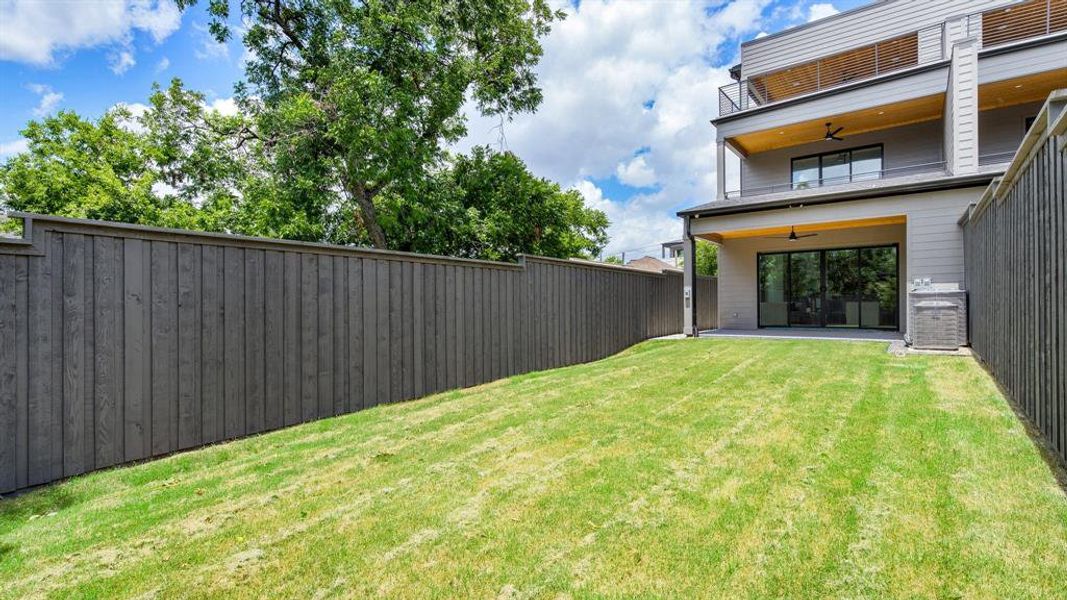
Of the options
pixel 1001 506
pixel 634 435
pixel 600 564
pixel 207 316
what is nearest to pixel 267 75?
pixel 207 316

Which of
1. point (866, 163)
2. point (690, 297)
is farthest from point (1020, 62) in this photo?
point (690, 297)

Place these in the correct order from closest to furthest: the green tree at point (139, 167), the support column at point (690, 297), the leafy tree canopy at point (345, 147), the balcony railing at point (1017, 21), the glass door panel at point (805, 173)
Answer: the leafy tree canopy at point (345, 147)
the balcony railing at point (1017, 21)
the support column at point (690, 297)
the green tree at point (139, 167)
the glass door panel at point (805, 173)

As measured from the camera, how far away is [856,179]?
12.9 metres

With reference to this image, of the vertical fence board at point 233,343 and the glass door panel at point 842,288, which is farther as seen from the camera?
the glass door panel at point 842,288

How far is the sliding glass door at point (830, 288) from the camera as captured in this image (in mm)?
12039

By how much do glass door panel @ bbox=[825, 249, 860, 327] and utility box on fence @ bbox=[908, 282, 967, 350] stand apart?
448 cm

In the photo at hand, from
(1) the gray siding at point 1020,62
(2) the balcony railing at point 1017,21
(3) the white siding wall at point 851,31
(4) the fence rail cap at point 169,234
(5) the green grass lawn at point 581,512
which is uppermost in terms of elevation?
(3) the white siding wall at point 851,31

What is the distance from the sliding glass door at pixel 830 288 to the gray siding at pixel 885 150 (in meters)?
2.47

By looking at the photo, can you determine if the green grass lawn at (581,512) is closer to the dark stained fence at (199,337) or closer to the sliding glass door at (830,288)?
the dark stained fence at (199,337)

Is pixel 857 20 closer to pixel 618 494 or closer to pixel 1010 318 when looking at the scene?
pixel 1010 318

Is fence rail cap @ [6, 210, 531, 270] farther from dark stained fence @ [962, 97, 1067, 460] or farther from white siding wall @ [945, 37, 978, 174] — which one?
white siding wall @ [945, 37, 978, 174]

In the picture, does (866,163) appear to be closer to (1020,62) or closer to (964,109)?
(964,109)

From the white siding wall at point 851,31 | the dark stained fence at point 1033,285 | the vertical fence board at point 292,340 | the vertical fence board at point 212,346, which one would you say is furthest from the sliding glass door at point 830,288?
the vertical fence board at point 212,346

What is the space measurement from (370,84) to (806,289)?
12021 mm
